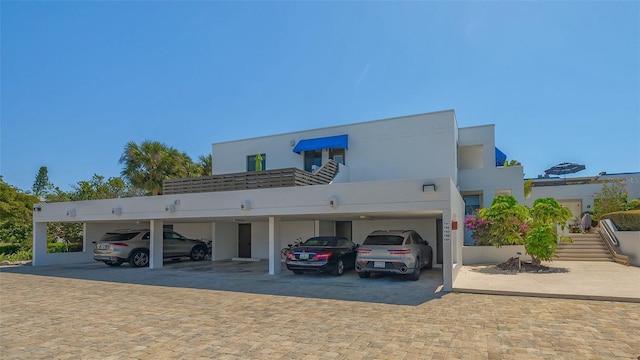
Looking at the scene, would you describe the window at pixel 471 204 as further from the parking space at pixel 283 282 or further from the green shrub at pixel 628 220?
the parking space at pixel 283 282

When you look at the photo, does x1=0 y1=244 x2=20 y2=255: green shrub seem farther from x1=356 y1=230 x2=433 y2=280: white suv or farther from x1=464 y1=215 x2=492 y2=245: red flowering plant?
x1=464 y1=215 x2=492 y2=245: red flowering plant

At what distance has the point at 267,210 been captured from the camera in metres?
12.8

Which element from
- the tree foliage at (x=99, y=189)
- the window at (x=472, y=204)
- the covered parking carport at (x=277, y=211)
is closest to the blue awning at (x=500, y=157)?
the window at (x=472, y=204)

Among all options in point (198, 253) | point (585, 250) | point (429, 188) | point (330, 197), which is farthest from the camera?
point (198, 253)

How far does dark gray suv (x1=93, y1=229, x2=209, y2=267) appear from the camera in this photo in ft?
51.8

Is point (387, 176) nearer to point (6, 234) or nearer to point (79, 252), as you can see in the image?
point (79, 252)

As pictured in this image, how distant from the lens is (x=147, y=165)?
22125 mm

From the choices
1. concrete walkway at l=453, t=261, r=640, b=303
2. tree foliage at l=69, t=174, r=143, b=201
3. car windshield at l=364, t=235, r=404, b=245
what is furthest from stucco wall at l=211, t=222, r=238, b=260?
tree foliage at l=69, t=174, r=143, b=201

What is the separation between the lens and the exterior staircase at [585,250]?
16.4 metres

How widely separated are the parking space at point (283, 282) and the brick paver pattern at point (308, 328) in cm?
68

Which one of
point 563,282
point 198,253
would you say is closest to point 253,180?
point 198,253

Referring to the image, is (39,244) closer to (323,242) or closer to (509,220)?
(323,242)

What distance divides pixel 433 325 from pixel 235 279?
7387mm

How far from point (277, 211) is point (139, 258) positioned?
766 centimetres
